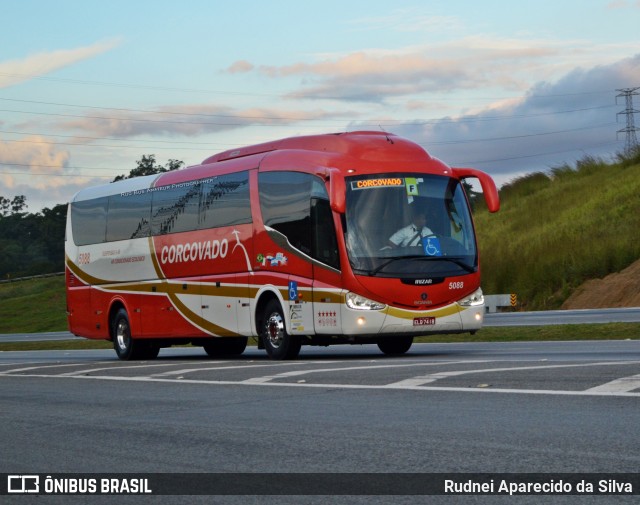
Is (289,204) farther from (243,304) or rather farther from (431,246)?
(431,246)

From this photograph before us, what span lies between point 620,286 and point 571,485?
119 feet

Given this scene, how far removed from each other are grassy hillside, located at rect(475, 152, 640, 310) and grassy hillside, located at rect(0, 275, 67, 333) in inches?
1004

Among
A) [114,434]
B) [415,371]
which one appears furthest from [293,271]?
[114,434]

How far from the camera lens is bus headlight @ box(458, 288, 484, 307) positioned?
67.8 ft

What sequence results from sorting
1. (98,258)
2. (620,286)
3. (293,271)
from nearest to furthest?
(293,271) → (98,258) → (620,286)

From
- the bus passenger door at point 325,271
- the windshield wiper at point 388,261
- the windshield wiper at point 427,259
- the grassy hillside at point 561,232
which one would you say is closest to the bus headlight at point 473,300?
the windshield wiper at point 427,259

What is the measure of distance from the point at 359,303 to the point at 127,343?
771 centimetres

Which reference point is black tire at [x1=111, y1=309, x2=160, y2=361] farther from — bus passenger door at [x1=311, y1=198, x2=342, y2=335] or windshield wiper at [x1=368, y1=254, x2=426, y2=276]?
windshield wiper at [x1=368, y1=254, x2=426, y2=276]

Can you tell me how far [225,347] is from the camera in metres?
26.4

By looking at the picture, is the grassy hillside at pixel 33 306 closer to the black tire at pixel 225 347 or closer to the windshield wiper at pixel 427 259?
the black tire at pixel 225 347

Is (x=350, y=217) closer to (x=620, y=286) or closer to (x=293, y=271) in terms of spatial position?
(x=293, y=271)

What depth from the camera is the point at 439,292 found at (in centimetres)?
2033

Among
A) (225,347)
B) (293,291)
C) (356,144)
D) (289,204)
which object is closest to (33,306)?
(225,347)

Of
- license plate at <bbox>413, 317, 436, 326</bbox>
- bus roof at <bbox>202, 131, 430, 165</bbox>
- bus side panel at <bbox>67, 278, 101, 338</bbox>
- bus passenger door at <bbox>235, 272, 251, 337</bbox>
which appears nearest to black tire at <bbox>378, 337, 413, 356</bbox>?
license plate at <bbox>413, 317, 436, 326</bbox>
